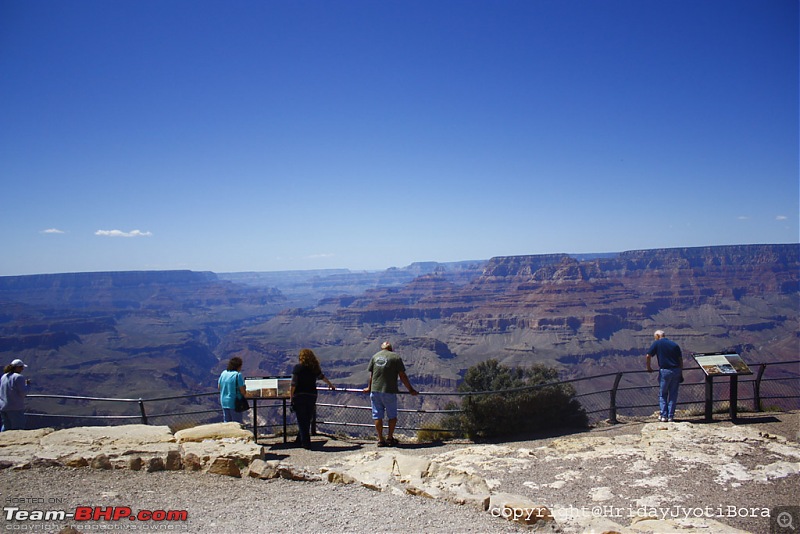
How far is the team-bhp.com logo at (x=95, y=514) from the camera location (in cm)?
532

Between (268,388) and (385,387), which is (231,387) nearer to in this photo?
(268,388)

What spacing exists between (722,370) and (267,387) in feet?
30.6

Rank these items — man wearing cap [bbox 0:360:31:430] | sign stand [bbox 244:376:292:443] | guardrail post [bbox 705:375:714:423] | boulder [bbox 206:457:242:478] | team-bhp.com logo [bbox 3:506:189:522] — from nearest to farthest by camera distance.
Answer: team-bhp.com logo [bbox 3:506:189:522] → boulder [bbox 206:457:242:478] → sign stand [bbox 244:376:292:443] → man wearing cap [bbox 0:360:31:430] → guardrail post [bbox 705:375:714:423]

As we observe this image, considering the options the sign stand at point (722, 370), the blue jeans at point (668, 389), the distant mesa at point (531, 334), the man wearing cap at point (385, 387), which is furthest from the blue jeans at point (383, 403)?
the distant mesa at point (531, 334)

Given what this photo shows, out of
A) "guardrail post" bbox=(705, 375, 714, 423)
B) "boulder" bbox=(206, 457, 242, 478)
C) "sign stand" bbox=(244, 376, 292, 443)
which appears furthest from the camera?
"guardrail post" bbox=(705, 375, 714, 423)

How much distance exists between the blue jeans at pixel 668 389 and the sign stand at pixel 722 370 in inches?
24.6

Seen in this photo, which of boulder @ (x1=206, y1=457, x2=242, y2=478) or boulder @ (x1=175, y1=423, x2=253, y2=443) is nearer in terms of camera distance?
boulder @ (x1=206, y1=457, x2=242, y2=478)

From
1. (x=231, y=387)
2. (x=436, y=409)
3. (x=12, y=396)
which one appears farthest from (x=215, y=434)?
(x=436, y=409)

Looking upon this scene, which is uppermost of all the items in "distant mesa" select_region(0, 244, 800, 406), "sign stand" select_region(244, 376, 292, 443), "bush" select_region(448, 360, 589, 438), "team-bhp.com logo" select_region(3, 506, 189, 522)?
"sign stand" select_region(244, 376, 292, 443)

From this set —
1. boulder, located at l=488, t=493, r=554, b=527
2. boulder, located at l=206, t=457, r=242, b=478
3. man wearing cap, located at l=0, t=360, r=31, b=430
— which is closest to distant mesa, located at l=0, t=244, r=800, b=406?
man wearing cap, located at l=0, t=360, r=31, b=430

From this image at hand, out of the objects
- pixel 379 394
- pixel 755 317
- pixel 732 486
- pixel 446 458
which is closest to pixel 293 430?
pixel 379 394

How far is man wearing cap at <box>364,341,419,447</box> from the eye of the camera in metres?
8.74

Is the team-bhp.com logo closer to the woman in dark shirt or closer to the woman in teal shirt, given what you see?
the woman in teal shirt

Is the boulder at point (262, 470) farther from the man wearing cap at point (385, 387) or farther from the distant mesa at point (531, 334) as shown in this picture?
the distant mesa at point (531, 334)
